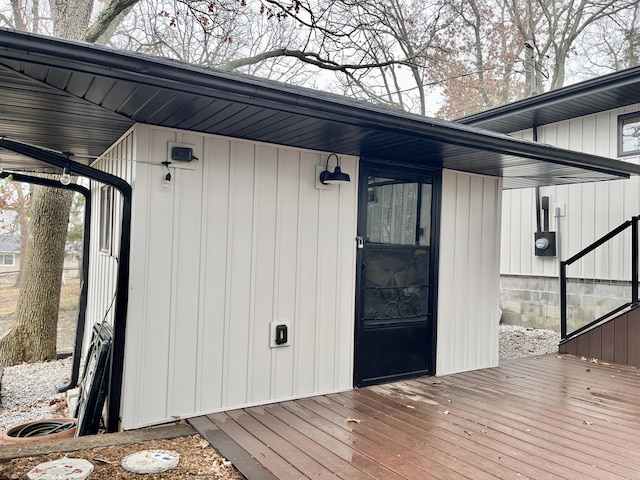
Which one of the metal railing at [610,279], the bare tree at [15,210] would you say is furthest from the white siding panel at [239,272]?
Result: the bare tree at [15,210]

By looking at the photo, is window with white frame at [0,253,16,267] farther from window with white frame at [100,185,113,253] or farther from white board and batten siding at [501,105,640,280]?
white board and batten siding at [501,105,640,280]

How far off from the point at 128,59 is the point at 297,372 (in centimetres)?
269

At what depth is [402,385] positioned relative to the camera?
435 cm

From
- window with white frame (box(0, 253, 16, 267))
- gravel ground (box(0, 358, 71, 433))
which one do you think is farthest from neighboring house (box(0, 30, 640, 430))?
window with white frame (box(0, 253, 16, 267))

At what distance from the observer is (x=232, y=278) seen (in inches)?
142

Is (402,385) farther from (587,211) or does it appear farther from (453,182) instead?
(587,211)

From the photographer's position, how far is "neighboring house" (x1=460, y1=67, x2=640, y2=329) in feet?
20.1

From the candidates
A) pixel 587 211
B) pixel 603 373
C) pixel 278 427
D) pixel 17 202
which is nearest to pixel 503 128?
pixel 587 211

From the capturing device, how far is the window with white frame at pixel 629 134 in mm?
6535

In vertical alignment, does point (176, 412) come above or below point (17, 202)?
below

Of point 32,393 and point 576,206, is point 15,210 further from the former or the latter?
point 576,206

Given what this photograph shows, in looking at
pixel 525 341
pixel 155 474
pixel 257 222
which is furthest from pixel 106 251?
pixel 525 341

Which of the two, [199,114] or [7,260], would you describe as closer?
[199,114]

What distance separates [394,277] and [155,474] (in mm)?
2663
